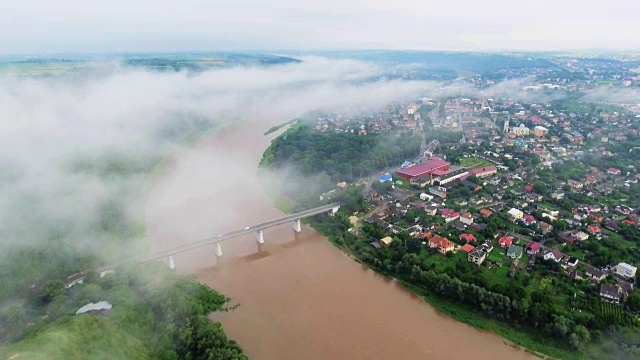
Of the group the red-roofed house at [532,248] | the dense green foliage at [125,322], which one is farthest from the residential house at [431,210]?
the dense green foliage at [125,322]

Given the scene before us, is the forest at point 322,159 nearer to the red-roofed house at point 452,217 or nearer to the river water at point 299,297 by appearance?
the river water at point 299,297

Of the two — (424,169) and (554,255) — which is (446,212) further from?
(424,169)

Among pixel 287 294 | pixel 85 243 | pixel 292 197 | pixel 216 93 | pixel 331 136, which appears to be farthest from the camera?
pixel 216 93

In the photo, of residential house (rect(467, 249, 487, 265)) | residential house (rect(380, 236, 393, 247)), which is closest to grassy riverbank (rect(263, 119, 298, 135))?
residential house (rect(380, 236, 393, 247))

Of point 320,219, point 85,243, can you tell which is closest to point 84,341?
point 85,243

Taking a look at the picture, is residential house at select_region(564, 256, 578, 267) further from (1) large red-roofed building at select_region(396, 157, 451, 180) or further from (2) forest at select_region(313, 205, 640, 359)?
(1) large red-roofed building at select_region(396, 157, 451, 180)

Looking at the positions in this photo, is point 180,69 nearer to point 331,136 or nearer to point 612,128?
point 331,136

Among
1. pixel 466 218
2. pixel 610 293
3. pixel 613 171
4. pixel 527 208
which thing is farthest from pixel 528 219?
pixel 613 171
